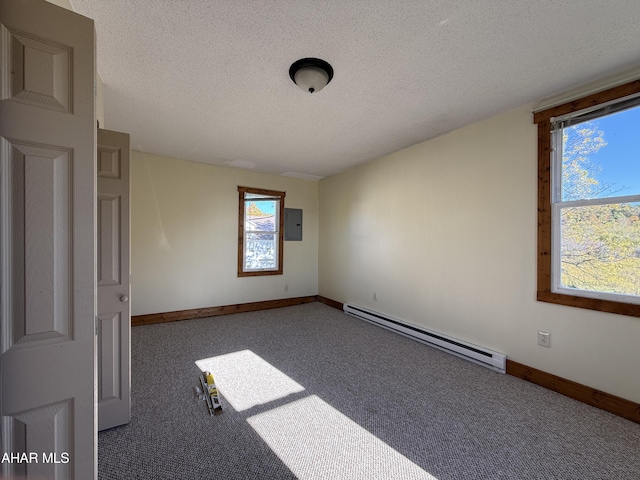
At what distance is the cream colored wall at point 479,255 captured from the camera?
84.0 inches

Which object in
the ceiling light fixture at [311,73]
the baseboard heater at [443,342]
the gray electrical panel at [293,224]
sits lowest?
the baseboard heater at [443,342]

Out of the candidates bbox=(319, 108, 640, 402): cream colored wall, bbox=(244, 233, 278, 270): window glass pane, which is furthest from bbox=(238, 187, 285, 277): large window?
bbox=(319, 108, 640, 402): cream colored wall

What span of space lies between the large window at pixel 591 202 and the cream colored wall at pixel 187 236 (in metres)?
3.89

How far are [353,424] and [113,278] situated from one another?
1.89 meters

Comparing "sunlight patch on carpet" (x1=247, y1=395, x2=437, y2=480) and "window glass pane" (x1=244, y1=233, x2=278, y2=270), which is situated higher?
"window glass pane" (x1=244, y1=233, x2=278, y2=270)

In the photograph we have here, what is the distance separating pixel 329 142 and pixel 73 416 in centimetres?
327

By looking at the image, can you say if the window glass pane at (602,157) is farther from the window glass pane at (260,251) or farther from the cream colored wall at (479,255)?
the window glass pane at (260,251)

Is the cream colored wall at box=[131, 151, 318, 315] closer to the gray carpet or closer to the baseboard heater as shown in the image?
the gray carpet

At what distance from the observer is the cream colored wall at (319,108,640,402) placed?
2133 millimetres

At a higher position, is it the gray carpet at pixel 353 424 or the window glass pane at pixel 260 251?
the window glass pane at pixel 260 251

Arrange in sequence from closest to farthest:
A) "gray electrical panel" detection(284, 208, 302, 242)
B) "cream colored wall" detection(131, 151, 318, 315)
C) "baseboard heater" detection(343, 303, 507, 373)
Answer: "baseboard heater" detection(343, 303, 507, 373) < "cream colored wall" detection(131, 151, 318, 315) < "gray electrical panel" detection(284, 208, 302, 242)

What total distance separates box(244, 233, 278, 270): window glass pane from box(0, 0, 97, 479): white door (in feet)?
12.7

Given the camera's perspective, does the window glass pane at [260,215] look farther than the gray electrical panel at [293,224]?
No

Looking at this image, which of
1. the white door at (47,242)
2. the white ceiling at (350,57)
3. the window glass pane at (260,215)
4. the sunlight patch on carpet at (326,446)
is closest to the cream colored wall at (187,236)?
the window glass pane at (260,215)
